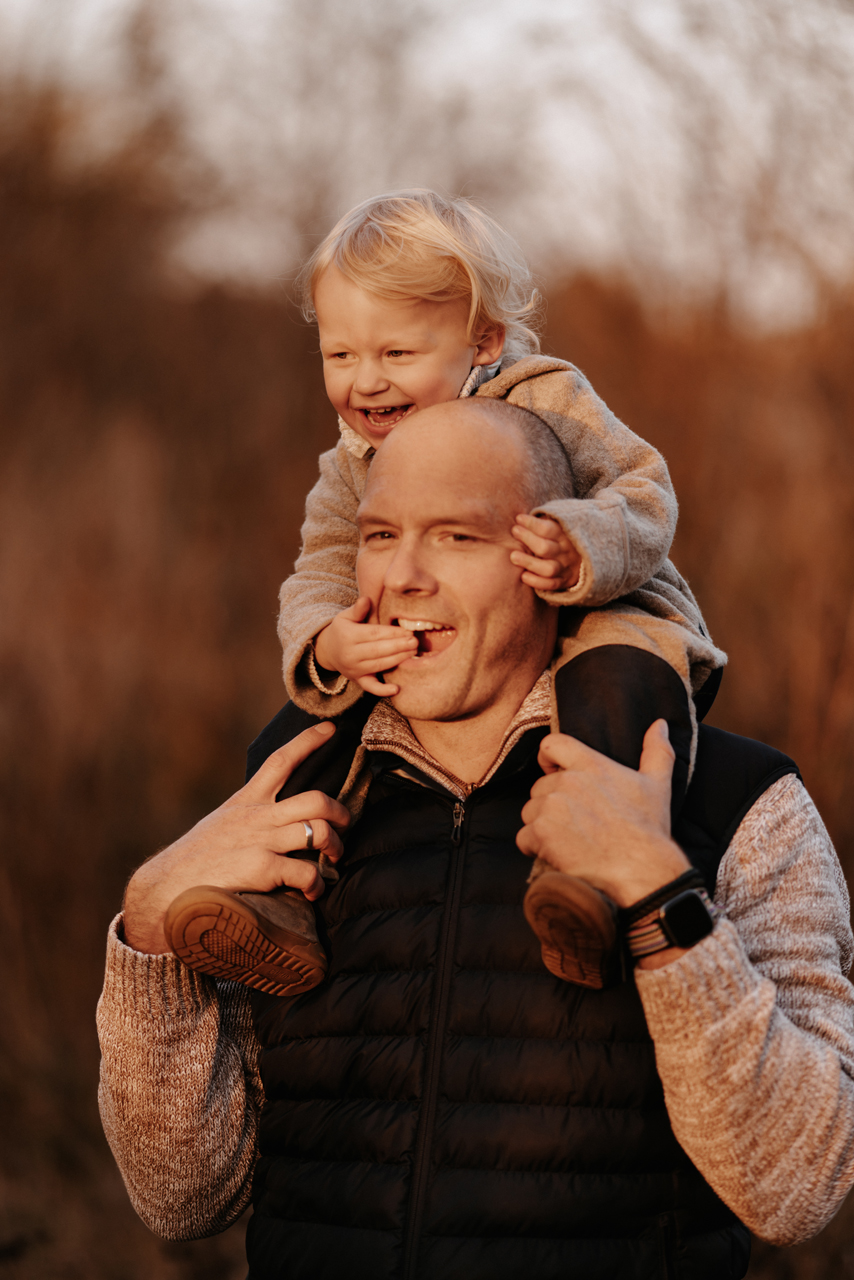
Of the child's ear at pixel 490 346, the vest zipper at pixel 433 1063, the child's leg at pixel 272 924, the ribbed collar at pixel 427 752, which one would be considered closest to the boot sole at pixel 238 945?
the child's leg at pixel 272 924

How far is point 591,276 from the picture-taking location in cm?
604

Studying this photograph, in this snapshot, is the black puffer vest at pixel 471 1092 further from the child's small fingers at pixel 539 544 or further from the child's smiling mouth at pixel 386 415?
the child's smiling mouth at pixel 386 415

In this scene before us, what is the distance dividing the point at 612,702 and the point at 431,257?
991 mm

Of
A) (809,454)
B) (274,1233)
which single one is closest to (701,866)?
(274,1233)

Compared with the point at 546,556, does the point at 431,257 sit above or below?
above

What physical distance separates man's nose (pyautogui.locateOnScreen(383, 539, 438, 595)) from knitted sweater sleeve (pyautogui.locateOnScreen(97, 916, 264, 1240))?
69 centimetres

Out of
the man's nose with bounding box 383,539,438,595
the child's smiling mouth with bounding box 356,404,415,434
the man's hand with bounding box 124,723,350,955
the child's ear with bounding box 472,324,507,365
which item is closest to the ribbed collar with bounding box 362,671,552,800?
the man's hand with bounding box 124,723,350,955

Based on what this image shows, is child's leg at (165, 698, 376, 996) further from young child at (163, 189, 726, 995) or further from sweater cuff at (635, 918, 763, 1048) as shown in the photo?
sweater cuff at (635, 918, 763, 1048)

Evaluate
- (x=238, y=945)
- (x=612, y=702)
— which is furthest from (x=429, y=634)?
(x=238, y=945)

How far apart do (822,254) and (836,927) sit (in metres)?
4.28

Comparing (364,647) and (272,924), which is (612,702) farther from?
(272,924)

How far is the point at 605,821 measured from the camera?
62.3 inches

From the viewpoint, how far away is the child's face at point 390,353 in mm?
2260

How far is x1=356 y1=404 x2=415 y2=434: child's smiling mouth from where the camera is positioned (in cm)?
228
